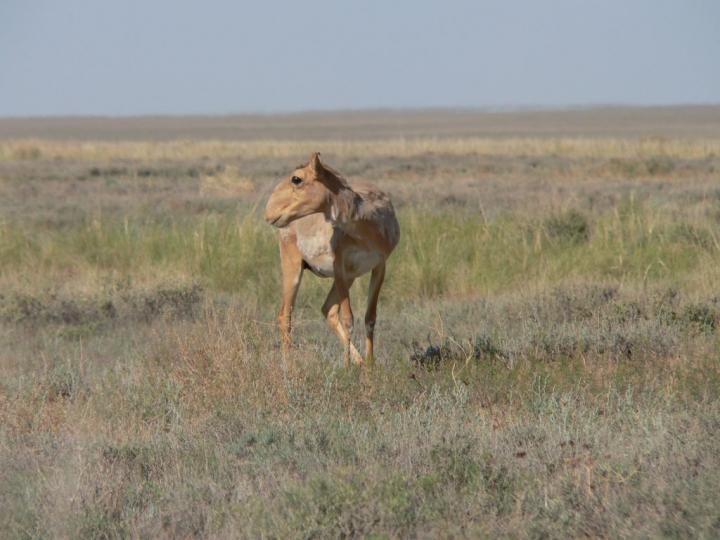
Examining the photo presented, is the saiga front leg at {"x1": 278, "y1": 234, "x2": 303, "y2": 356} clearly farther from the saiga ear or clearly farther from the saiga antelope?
the saiga ear

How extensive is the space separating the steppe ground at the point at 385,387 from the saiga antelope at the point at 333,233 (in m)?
0.38

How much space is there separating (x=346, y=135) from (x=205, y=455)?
98.2 metres

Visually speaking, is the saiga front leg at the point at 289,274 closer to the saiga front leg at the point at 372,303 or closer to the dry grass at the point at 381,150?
the saiga front leg at the point at 372,303

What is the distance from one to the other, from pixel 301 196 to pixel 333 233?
2.39ft

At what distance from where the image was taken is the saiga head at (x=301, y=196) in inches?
304

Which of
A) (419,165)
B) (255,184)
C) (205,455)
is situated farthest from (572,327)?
(419,165)

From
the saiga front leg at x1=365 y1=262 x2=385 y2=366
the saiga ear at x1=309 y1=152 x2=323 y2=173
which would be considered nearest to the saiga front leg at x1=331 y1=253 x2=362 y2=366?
the saiga front leg at x1=365 y1=262 x2=385 y2=366

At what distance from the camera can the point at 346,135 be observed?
103m

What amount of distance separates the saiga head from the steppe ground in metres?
0.80

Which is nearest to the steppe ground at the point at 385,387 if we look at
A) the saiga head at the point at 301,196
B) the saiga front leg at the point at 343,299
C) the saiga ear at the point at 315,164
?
the saiga front leg at the point at 343,299

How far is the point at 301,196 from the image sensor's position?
7.79 metres

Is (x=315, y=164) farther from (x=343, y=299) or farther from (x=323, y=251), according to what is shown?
(x=343, y=299)

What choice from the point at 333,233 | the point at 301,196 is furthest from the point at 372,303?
the point at 301,196

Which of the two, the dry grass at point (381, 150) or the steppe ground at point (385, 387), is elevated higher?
the steppe ground at point (385, 387)
